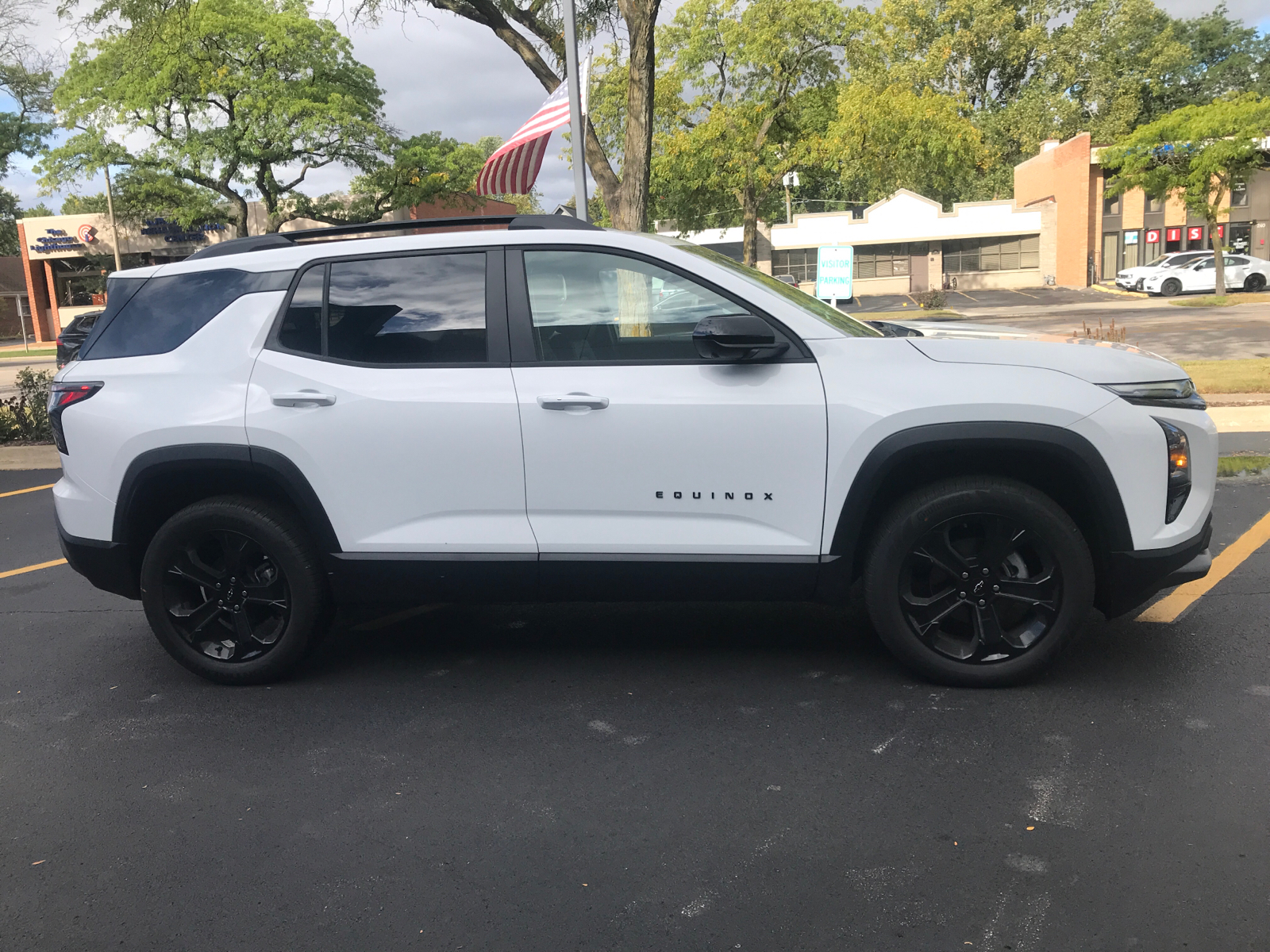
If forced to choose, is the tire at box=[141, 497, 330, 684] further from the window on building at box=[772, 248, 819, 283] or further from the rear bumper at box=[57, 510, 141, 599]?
the window on building at box=[772, 248, 819, 283]

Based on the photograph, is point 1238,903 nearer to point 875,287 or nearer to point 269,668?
point 269,668

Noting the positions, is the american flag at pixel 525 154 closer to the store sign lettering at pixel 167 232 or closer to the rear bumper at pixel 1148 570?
the rear bumper at pixel 1148 570

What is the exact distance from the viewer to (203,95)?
34.9 m

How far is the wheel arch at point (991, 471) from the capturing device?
3.74m

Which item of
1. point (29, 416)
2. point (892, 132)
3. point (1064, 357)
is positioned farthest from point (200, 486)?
point (892, 132)

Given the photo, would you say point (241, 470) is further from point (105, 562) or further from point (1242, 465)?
point (1242, 465)

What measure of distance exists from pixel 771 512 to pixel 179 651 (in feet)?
8.57

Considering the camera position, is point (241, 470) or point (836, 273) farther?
point (836, 273)

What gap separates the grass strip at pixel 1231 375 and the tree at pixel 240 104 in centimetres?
2967

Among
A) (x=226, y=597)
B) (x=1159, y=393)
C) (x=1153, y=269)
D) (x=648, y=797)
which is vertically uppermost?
(x=1153, y=269)

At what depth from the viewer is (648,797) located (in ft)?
11.0

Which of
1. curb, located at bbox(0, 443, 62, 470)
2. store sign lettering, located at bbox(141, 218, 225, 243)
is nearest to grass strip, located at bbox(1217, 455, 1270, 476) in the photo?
curb, located at bbox(0, 443, 62, 470)

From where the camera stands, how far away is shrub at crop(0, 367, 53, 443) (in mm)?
11836

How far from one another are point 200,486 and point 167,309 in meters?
0.79
